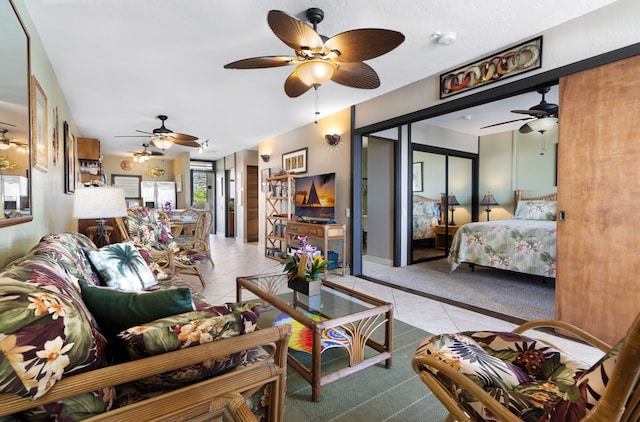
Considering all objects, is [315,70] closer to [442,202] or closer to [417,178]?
[417,178]

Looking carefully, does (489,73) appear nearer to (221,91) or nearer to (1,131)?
(221,91)

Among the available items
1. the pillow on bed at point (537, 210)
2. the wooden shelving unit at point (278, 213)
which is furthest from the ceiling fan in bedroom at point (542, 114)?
the wooden shelving unit at point (278, 213)

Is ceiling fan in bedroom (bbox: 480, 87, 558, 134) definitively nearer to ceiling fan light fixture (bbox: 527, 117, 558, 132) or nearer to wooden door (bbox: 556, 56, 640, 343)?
ceiling fan light fixture (bbox: 527, 117, 558, 132)

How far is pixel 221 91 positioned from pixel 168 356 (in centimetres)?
354

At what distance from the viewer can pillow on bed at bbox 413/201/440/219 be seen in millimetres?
5717

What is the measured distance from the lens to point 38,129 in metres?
2.13

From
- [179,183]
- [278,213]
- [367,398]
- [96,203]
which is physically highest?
[179,183]

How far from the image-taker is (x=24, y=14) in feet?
6.58

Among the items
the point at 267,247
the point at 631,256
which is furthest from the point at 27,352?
the point at 267,247

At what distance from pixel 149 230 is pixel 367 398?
3.08m

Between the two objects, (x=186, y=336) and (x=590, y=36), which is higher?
(x=590, y=36)

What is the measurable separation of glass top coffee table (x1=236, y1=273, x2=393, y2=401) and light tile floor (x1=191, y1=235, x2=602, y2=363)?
579 millimetres

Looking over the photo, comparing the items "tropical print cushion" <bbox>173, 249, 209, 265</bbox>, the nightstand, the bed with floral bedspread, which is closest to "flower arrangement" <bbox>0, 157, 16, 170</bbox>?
"tropical print cushion" <bbox>173, 249, 209, 265</bbox>

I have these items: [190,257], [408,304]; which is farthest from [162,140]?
[408,304]
